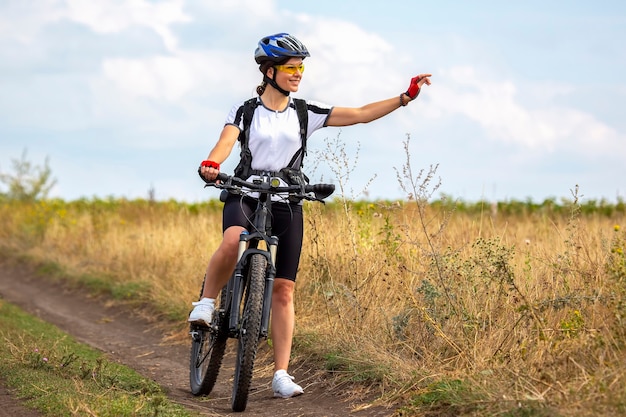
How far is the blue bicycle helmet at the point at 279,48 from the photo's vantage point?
20.1 ft

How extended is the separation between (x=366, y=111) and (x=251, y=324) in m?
1.77

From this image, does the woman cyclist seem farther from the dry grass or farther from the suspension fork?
the dry grass

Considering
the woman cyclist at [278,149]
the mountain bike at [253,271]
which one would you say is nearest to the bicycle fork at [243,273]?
the mountain bike at [253,271]

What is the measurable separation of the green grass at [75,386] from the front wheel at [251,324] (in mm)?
450

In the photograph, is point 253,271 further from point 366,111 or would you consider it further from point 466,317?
point 466,317

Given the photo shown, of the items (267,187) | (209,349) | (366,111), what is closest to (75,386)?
(209,349)

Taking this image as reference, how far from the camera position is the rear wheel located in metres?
6.45

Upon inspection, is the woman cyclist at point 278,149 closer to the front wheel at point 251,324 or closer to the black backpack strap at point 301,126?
the black backpack strap at point 301,126

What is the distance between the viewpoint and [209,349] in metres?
6.76

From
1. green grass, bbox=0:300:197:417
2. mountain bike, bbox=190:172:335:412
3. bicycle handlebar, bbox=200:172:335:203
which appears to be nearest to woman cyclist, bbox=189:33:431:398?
mountain bike, bbox=190:172:335:412

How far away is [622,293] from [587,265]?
121cm

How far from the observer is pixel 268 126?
6.13m

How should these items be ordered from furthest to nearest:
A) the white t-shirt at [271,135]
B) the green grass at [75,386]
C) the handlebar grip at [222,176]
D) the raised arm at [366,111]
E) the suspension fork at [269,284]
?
the raised arm at [366,111] → the white t-shirt at [271,135] → the suspension fork at [269,284] → the handlebar grip at [222,176] → the green grass at [75,386]

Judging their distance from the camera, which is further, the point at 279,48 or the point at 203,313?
the point at 203,313
